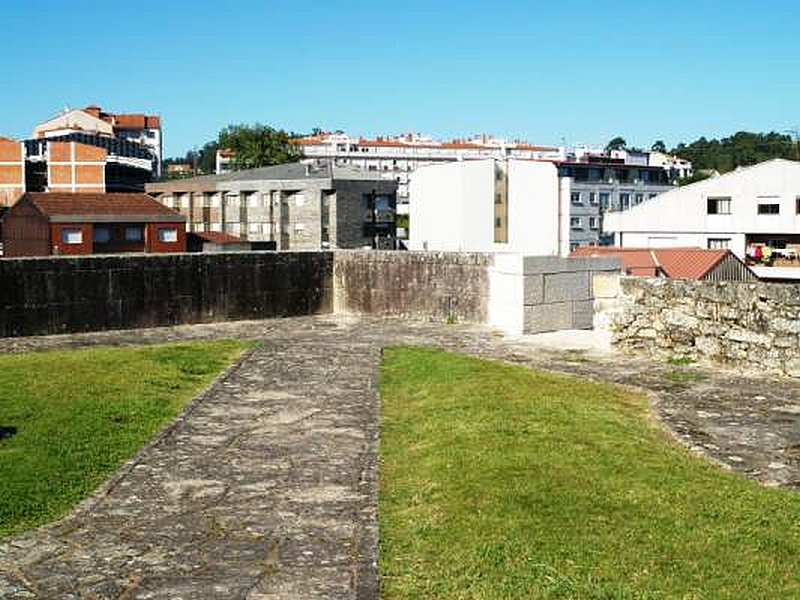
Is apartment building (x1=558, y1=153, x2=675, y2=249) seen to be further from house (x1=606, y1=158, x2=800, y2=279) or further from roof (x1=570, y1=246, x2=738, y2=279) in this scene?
roof (x1=570, y1=246, x2=738, y2=279)

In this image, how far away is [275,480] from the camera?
28.8ft

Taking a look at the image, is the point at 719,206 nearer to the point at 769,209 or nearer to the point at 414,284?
the point at 769,209

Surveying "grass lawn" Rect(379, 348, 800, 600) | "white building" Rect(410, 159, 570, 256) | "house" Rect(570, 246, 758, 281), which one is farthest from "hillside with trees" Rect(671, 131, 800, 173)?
"grass lawn" Rect(379, 348, 800, 600)

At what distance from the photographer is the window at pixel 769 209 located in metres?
55.8

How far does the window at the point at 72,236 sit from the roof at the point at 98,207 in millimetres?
587

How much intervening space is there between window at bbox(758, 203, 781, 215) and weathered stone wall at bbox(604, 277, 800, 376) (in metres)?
43.9

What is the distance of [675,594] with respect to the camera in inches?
226

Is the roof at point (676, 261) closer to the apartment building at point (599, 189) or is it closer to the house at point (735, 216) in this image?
the house at point (735, 216)

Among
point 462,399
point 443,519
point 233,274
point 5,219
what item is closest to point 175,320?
point 233,274

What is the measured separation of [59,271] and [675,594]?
15.7 metres

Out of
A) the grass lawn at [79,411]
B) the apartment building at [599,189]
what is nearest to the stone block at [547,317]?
A: the grass lawn at [79,411]

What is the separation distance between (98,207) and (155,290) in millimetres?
31325

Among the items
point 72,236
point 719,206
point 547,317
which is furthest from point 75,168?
point 547,317

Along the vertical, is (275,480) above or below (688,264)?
below
